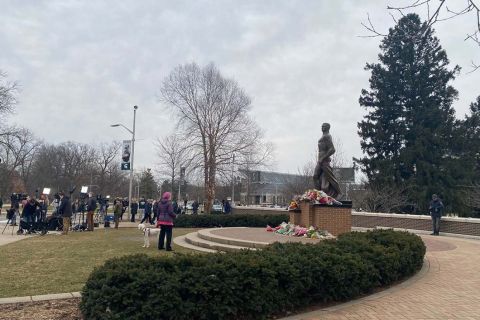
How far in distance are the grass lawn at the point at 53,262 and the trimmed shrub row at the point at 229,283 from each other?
2.37 m

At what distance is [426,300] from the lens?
7016mm

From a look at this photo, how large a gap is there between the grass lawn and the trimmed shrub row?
7.77ft

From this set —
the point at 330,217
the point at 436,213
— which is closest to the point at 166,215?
the point at 330,217

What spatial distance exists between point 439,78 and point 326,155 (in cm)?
2699

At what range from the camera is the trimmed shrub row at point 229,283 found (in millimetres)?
5113

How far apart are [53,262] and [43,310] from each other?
4.64 m

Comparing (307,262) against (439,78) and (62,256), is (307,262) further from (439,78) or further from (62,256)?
(439,78)

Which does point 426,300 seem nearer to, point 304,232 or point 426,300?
point 426,300

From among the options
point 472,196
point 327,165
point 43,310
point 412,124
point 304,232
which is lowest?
point 43,310

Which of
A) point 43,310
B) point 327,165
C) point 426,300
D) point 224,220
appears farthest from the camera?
point 224,220

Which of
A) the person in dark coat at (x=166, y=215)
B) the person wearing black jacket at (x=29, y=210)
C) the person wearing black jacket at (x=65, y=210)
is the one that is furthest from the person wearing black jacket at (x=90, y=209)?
the person in dark coat at (x=166, y=215)

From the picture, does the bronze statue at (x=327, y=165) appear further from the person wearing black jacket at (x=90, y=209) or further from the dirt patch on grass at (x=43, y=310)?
the dirt patch on grass at (x=43, y=310)

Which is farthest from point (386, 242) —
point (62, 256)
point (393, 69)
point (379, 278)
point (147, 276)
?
point (393, 69)

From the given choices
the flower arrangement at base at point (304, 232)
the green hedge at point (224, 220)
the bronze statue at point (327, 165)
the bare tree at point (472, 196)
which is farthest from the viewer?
the bare tree at point (472, 196)
